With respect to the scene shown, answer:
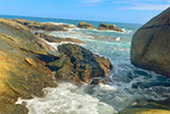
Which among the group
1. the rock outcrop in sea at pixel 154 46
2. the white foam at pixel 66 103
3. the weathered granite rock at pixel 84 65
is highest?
the rock outcrop in sea at pixel 154 46

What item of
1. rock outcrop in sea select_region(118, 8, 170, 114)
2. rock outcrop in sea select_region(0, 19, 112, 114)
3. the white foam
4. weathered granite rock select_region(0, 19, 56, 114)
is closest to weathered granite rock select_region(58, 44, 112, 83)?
rock outcrop in sea select_region(0, 19, 112, 114)

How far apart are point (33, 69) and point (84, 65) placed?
3.82m

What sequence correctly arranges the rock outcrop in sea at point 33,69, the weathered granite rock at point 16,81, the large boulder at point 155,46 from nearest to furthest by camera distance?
1. the weathered granite rock at point 16,81
2. the rock outcrop in sea at point 33,69
3. the large boulder at point 155,46

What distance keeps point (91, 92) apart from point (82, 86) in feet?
2.83

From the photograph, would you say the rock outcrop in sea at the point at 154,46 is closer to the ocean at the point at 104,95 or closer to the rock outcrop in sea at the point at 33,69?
the ocean at the point at 104,95

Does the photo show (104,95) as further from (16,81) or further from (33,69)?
(16,81)

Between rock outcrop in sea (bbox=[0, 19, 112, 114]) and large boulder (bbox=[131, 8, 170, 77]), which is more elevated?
large boulder (bbox=[131, 8, 170, 77])

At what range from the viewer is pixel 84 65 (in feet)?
36.2

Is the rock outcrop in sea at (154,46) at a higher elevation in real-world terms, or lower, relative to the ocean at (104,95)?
higher

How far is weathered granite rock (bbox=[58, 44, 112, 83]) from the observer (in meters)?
10.3

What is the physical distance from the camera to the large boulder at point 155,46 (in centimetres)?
1008

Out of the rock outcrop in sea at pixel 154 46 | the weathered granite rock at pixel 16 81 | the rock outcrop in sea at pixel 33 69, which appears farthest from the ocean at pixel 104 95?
the rock outcrop in sea at pixel 154 46

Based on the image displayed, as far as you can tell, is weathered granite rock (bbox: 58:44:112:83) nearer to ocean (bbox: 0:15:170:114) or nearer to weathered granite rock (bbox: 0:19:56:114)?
ocean (bbox: 0:15:170:114)

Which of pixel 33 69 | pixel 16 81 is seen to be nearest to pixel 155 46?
pixel 33 69
